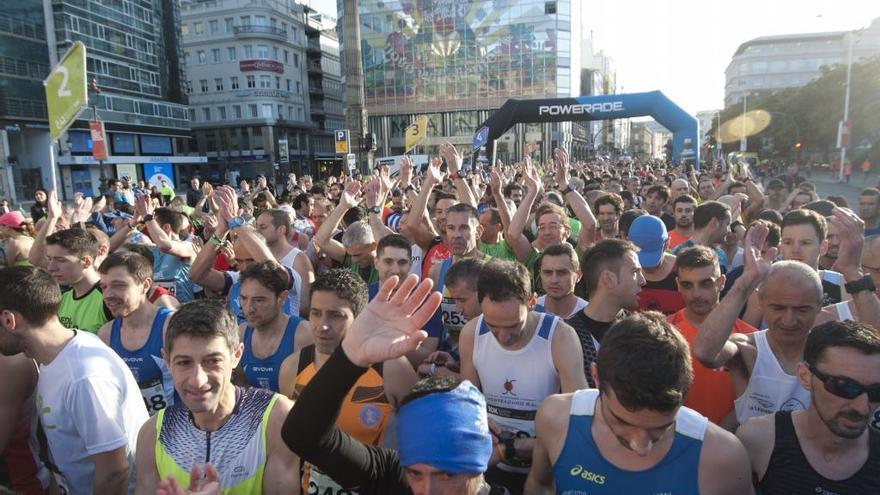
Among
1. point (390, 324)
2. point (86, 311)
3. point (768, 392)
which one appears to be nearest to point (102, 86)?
point (86, 311)

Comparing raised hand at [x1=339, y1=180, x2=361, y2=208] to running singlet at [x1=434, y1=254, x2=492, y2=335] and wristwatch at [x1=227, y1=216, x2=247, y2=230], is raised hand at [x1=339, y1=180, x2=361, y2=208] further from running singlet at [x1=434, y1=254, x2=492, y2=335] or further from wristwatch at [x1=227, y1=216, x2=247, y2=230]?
running singlet at [x1=434, y1=254, x2=492, y2=335]

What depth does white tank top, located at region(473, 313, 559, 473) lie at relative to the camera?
2764 millimetres

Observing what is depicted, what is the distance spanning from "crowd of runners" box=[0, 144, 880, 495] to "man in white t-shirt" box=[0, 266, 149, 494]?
0.03 ft

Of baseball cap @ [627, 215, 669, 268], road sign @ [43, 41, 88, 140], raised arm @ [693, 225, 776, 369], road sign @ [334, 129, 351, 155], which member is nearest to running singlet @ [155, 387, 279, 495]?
raised arm @ [693, 225, 776, 369]

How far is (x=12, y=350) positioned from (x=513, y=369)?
259 centimetres

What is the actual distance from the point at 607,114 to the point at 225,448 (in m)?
19.4

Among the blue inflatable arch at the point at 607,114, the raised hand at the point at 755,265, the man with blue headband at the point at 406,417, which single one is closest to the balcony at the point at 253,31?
the blue inflatable arch at the point at 607,114

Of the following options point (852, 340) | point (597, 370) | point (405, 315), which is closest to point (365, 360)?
point (405, 315)

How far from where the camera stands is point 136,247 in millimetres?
4559

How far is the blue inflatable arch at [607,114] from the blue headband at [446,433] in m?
17.8

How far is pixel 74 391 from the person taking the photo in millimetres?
2430

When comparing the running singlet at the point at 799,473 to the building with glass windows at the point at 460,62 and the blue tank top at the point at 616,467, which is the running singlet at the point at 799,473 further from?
the building with glass windows at the point at 460,62

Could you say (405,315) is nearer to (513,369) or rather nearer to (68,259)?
(513,369)

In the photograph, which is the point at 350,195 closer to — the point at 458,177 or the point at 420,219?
the point at 420,219
